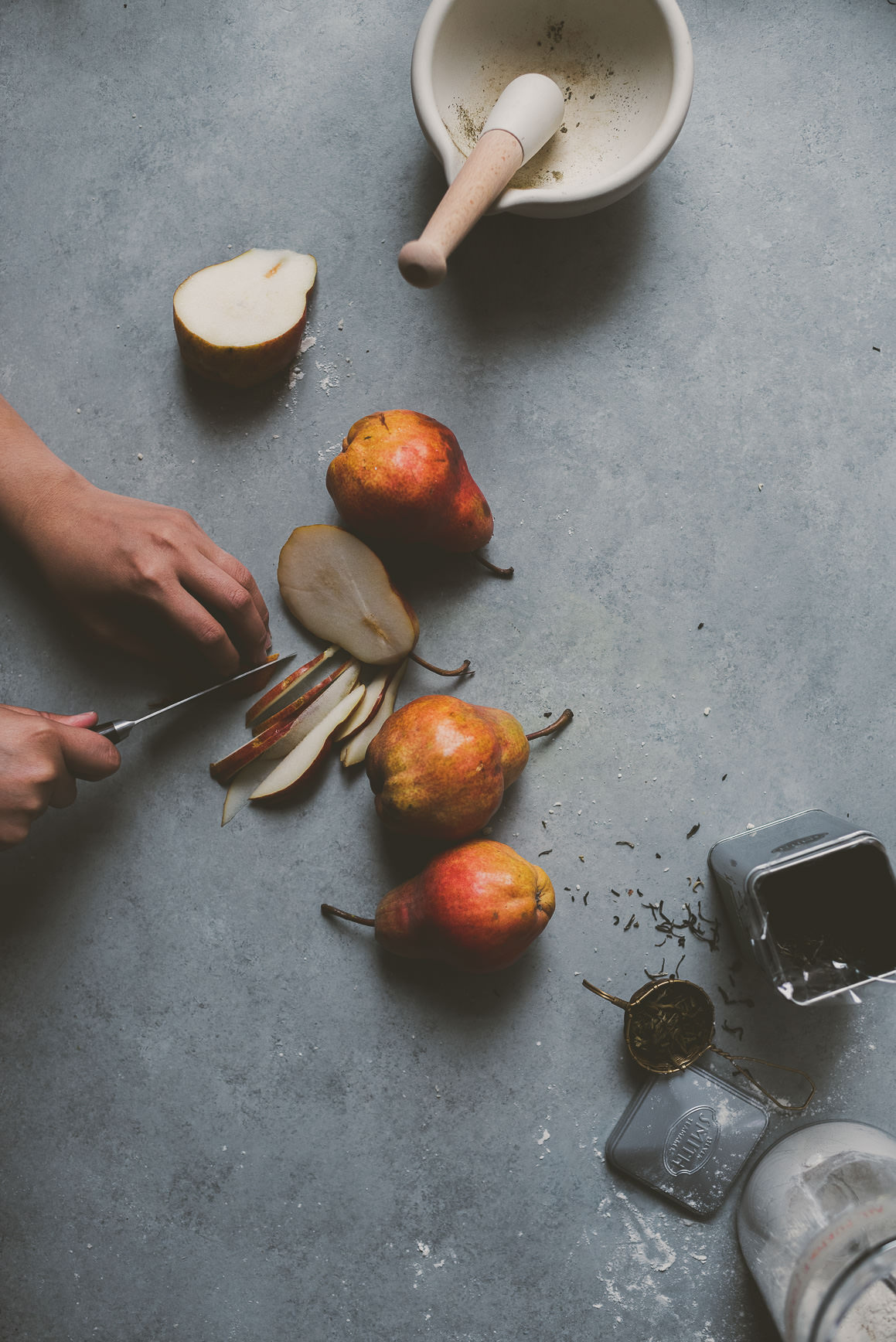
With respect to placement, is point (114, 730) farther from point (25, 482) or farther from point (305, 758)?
point (25, 482)

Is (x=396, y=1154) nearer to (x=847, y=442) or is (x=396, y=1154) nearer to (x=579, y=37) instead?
(x=847, y=442)

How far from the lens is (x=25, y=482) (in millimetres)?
1203

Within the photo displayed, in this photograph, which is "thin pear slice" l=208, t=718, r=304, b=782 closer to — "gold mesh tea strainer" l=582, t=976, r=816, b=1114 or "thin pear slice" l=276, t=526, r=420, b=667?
"thin pear slice" l=276, t=526, r=420, b=667

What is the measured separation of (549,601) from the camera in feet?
4.13

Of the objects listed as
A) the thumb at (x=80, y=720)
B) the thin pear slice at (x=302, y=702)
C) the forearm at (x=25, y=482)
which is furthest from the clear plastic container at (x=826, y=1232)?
the forearm at (x=25, y=482)

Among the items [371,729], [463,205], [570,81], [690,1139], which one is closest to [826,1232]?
[690,1139]

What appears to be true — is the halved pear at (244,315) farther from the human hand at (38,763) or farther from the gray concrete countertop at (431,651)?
the human hand at (38,763)

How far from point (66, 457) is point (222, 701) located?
0.44 m

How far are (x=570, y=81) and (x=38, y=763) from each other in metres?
1.23

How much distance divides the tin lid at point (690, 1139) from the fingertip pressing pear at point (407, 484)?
0.83m

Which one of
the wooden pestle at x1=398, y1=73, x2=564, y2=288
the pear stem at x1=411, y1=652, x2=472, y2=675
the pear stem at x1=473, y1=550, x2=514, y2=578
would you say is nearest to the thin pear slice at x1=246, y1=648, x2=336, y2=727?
the pear stem at x1=411, y1=652, x2=472, y2=675

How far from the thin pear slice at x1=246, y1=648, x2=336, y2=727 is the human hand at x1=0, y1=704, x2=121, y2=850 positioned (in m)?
0.20

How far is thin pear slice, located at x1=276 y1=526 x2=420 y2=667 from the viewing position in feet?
3.97

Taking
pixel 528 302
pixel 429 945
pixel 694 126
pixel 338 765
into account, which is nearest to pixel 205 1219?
pixel 429 945
